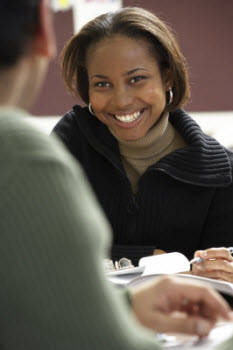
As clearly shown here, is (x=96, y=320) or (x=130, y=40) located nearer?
(x=96, y=320)

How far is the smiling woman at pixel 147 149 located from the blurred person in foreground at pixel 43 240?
1.07 metres

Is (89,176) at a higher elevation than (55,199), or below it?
below

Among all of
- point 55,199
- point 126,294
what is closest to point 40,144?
point 55,199

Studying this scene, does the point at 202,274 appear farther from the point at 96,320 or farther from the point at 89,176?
the point at 96,320

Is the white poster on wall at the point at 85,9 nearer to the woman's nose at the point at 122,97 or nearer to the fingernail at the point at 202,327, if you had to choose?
the woman's nose at the point at 122,97

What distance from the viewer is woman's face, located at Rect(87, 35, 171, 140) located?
1.75 m

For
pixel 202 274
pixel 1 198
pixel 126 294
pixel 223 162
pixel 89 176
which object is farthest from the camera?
pixel 89 176

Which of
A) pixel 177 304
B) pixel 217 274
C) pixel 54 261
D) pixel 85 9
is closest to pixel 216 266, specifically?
Answer: pixel 217 274

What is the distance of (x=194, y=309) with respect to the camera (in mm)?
833

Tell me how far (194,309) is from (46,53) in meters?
0.43

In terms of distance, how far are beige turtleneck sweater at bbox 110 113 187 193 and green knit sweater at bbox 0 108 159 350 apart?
1.25m

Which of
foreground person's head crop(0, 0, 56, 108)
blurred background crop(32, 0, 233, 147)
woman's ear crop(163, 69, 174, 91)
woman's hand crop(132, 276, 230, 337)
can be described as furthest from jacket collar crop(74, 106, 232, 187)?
blurred background crop(32, 0, 233, 147)

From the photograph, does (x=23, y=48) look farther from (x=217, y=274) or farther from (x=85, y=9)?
(x=85, y=9)

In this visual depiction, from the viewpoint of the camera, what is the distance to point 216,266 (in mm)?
1369
